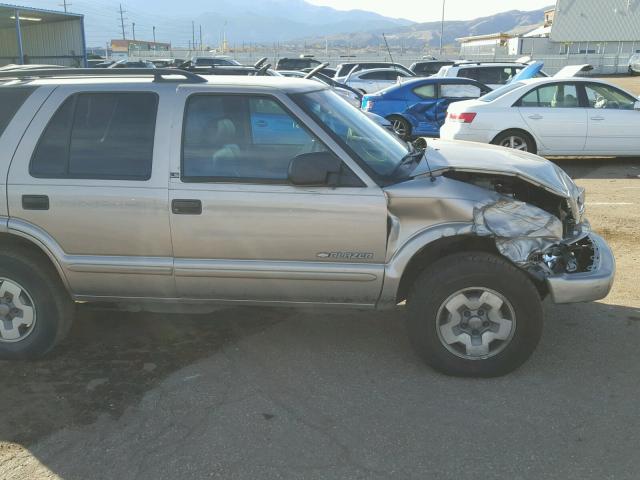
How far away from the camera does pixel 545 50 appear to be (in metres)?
71.2

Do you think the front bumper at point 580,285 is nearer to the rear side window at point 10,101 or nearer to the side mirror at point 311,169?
the side mirror at point 311,169

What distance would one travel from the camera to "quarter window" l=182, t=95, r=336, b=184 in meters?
3.85

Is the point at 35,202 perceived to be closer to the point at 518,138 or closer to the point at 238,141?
the point at 238,141

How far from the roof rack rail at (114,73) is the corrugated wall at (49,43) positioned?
78.2 feet

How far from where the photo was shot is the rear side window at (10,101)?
403 centimetres

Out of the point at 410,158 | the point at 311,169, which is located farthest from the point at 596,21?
the point at 311,169

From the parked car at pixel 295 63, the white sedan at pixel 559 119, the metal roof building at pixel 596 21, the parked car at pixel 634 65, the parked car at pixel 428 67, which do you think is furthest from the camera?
the metal roof building at pixel 596 21

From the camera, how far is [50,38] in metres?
27.0

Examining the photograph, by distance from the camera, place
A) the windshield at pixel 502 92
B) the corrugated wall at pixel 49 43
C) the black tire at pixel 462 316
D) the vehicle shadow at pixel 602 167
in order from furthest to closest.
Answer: the corrugated wall at pixel 49 43
the windshield at pixel 502 92
the vehicle shadow at pixel 602 167
the black tire at pixel 462 316

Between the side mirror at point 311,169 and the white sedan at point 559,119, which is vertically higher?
the side mirror at point 311,169

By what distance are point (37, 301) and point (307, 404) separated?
187 cm

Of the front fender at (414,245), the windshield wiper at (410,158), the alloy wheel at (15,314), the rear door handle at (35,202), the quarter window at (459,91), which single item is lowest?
the alloy wheel at (15,314)

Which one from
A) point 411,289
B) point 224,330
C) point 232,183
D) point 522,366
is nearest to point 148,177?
point 232,183

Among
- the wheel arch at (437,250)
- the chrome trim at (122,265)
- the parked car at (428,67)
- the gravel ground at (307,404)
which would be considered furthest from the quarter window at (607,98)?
the parked car at (428,67)
